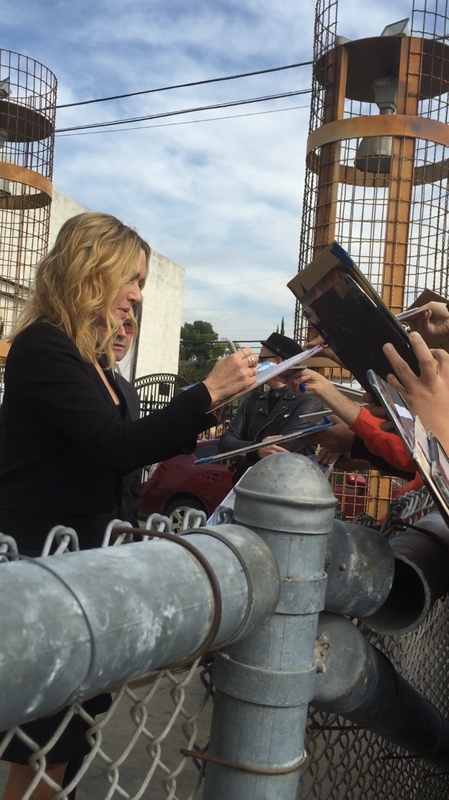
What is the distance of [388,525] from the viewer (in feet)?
5.52

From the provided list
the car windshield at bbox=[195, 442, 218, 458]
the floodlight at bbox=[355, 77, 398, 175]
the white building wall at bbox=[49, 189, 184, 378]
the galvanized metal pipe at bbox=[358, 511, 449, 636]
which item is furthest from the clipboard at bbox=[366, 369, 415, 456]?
the white building wall at bbox=[49, 189, 184, 378]

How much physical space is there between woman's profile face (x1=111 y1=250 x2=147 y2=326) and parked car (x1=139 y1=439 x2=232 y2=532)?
6.89 m

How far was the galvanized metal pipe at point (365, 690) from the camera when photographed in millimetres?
1294

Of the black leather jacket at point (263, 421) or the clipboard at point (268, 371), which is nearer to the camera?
the clipboard at point (268, 371)

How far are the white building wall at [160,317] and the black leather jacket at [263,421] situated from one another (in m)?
22.5

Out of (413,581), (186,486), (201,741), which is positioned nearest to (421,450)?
(413,581)

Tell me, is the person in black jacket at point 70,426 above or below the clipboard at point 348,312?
below

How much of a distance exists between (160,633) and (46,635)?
174mm

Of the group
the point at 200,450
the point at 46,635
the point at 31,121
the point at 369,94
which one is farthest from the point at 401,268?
the point at 31,121

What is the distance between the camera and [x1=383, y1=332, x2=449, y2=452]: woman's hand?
174 centimetres

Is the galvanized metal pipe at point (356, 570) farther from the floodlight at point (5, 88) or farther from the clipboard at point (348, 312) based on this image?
the floodlight at point (5, 88)

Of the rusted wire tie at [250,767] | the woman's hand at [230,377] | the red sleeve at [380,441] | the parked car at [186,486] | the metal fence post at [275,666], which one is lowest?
the parked car at [186,486]

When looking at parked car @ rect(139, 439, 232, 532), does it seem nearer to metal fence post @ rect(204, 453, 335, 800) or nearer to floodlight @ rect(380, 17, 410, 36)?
floodlight @ rect(380, 17, 410, 36)

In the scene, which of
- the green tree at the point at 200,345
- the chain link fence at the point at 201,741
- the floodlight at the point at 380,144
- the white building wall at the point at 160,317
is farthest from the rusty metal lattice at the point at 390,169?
the green tree at the point at 200,345
